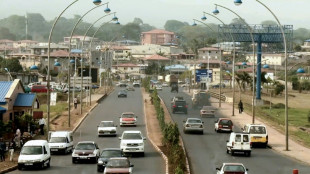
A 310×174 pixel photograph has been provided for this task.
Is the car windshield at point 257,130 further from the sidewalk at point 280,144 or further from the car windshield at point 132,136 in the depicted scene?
the car windshield at point 132,136

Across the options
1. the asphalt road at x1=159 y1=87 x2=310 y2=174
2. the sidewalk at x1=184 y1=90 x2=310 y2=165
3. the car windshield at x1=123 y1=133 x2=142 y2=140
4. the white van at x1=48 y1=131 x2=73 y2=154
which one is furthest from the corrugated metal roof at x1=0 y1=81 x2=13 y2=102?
the sidewalk at x1=184 y1=90 x2=310 y2=165

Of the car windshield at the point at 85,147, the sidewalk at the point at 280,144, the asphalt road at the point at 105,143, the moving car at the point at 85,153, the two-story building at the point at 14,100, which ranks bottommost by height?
the sidewalk at the point at 280,144

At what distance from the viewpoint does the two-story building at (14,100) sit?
173 feet

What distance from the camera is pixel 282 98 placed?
A: 441 ft

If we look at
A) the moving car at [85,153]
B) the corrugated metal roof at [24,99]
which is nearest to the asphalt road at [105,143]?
the moving car at [85,153]

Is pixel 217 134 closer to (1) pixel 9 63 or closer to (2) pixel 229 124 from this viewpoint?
(2) pixel 229 124

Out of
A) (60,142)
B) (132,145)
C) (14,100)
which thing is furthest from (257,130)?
(14,100)

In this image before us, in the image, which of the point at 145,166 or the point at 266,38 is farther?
the point at 266,38

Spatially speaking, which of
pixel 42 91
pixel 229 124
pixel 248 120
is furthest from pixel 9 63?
pixel 229 124

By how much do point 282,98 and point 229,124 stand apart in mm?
75823

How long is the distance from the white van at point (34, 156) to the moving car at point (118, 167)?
5.79 m

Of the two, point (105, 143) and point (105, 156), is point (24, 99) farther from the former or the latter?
point (105, 156)

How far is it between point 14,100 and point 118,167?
2470cm

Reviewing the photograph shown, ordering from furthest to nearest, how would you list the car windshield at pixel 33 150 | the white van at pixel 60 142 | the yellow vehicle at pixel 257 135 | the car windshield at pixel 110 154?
1. the yellow vehicle at pixel 257 135
2. the white van at pixel 60 142
3. the car windshield at pixel 33 150
4. the car windshield at pixel 110 154
